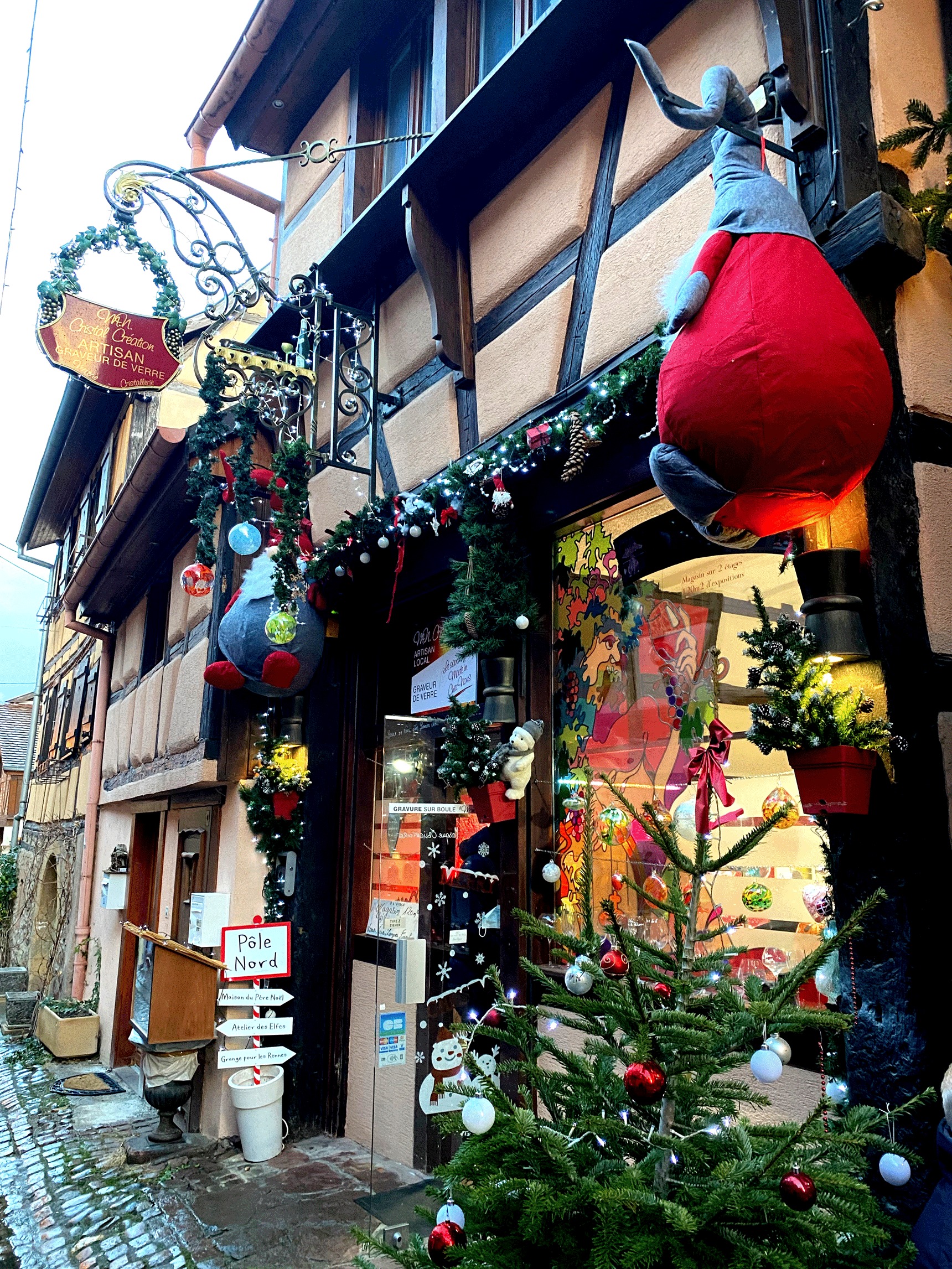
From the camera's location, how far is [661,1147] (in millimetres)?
1697

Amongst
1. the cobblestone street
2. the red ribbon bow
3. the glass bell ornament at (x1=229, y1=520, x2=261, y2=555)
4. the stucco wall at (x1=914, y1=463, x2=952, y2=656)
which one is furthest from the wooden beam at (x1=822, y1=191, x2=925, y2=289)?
the cobblestone street

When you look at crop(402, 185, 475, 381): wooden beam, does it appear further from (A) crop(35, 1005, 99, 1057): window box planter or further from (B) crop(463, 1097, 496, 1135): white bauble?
(A) crop(35, 1005, 99, 1057): window box planter

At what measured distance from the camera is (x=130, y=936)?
876 cm

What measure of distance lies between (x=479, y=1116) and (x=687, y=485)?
59.9 inches

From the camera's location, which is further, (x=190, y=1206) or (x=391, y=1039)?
(x=190, y=1206)

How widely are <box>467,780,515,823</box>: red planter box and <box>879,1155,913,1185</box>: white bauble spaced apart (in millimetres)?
2003

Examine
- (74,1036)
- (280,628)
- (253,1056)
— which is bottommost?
(74,1036)

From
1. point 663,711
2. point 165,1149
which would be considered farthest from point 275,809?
point 663,711

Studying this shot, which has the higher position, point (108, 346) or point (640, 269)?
point (108, 346)

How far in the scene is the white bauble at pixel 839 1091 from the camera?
2291mm

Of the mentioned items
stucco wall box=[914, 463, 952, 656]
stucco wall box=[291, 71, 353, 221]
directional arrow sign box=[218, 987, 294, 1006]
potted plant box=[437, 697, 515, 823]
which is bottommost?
directional arrow sign box=[218, 987, 294, 1006]

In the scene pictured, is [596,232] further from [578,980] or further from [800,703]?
[578,980]

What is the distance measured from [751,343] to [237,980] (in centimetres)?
505

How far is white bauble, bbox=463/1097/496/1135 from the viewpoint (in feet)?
5.84
